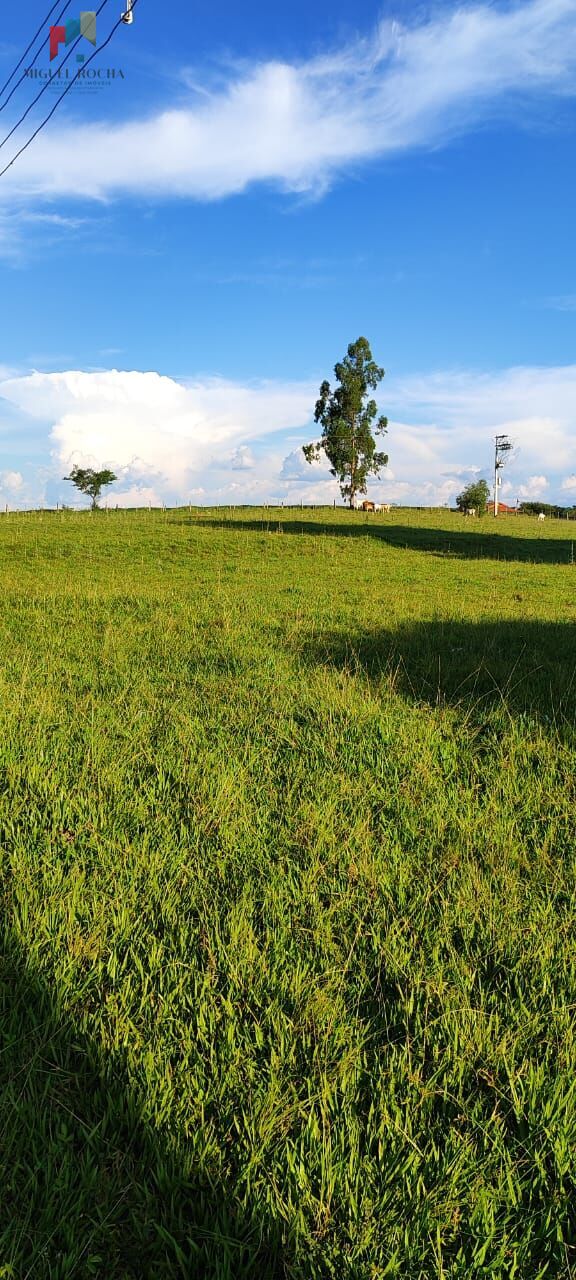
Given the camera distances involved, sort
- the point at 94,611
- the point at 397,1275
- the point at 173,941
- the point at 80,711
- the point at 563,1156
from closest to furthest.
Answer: the point at 397,1275, the point at 563,1156, the point at 173,941, the point at 80,711, the point at 94,611

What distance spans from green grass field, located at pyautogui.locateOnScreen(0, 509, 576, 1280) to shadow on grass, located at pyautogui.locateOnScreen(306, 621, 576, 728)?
Result: 105 millimetres

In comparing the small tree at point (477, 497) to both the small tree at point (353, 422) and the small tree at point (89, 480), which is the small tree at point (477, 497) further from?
the small tree at point (89, 480)

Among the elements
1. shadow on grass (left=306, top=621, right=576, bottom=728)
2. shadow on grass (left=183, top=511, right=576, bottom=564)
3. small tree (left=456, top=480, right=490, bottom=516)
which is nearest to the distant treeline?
small tree (left=456, top=480, right=490, bottom=516)

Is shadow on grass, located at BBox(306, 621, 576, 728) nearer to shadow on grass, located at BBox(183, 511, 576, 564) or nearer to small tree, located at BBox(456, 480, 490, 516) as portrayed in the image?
shadow on grass, located at BBox(183, 511, 576, 564)

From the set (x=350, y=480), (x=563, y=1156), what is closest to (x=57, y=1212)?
(x=563, y=1156)

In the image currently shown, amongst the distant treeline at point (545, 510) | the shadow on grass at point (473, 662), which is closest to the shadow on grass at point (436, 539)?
the shadow on grass at point (473, 662)

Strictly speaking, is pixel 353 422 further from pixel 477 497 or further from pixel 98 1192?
pixel 98 1192

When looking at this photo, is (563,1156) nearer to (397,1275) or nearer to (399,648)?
(397,1275)

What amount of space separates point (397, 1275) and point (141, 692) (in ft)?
17.9

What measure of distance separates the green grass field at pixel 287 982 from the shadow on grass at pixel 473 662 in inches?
4.1

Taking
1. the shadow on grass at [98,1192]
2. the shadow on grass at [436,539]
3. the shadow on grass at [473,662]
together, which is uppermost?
the shadow on grass at [436,539]

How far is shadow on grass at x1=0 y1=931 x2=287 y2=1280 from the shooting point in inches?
69.6

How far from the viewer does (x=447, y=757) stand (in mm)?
5246

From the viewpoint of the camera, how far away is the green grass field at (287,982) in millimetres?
1862
